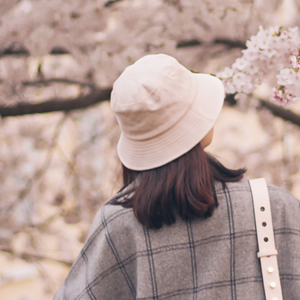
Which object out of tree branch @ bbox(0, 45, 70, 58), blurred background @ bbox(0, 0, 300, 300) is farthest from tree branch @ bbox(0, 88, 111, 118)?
tree branch @ bbox(0, 45, 70, 58)

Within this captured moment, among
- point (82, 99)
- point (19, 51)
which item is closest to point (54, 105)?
point (82, 99)

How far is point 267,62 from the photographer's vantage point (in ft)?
3.61

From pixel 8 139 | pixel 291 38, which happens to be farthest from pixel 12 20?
pixel 291 38

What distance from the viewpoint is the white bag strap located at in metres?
0.74

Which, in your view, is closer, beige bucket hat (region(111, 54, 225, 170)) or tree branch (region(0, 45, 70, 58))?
beige bucket hat (region(111, 54, 225, 170))

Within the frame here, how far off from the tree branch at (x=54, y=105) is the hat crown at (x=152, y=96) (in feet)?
5.17

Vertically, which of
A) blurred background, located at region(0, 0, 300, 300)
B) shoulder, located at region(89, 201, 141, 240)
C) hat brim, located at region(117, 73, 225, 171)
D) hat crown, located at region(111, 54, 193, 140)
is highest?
hat crown, located at region(111, 54, 193, 140)

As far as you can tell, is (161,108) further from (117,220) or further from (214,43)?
(214,43)

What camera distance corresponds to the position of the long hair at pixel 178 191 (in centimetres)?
73

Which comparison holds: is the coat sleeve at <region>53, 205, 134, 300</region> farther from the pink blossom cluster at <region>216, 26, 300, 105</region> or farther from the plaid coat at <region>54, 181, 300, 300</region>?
the pink blossom cluster at <region>216, 26, 300, 105</region>

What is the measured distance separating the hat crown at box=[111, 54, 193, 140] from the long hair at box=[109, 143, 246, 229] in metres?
0.10

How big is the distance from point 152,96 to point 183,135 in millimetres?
127

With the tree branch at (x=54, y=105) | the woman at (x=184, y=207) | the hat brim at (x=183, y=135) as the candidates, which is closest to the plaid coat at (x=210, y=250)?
the woman at (x=184, y=207)

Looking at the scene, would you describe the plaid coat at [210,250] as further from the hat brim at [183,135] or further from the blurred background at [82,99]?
the blurred background at [82,99]
